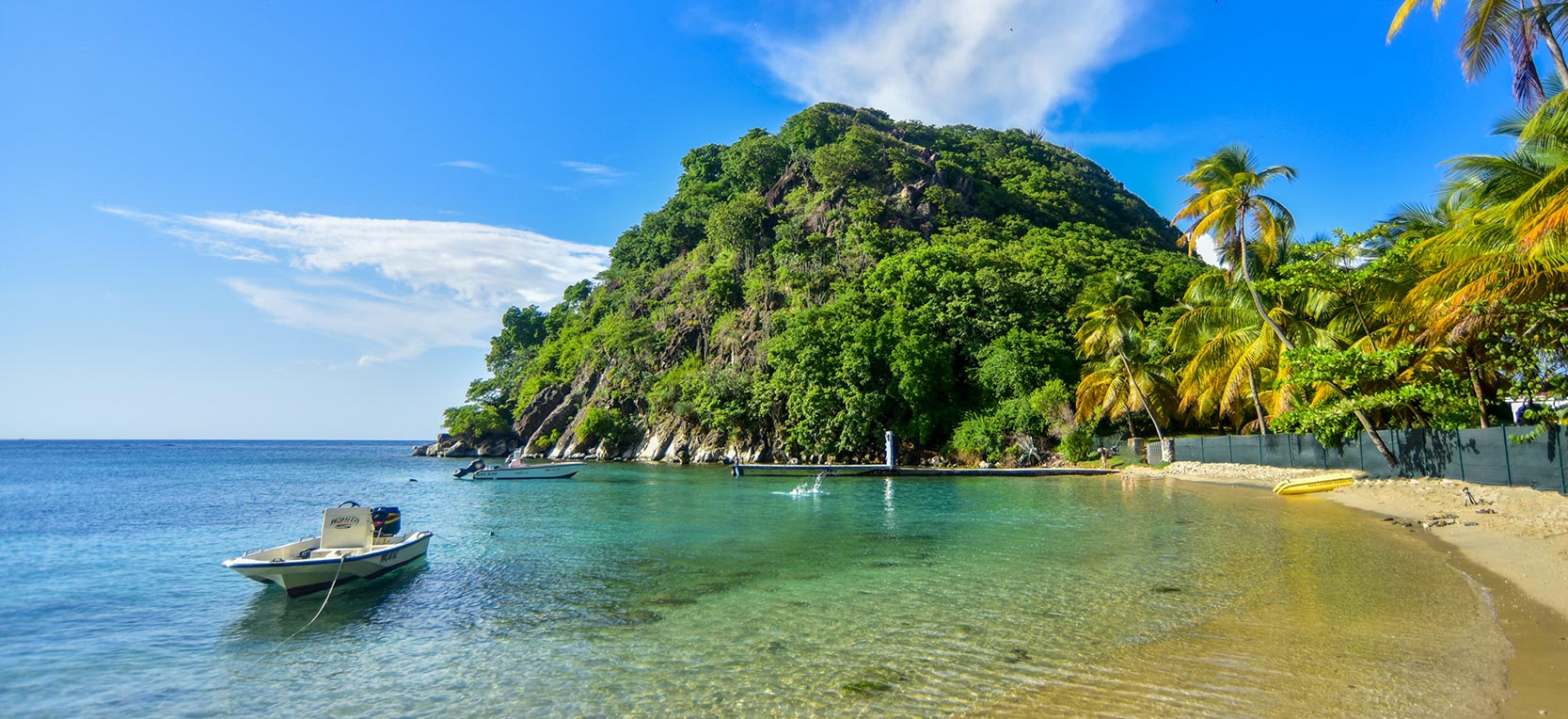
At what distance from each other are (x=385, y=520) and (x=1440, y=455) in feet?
84.8

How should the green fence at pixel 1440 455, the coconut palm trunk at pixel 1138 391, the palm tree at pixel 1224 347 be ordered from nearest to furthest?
1. the green fence at pixel 1440 455
2. the palm tree at pixel 1224 347
3. the coconut palm trunk at pixel 1138 391

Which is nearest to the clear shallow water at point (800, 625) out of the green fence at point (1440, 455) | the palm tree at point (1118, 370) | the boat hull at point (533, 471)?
the green fence at point (1440, 455)

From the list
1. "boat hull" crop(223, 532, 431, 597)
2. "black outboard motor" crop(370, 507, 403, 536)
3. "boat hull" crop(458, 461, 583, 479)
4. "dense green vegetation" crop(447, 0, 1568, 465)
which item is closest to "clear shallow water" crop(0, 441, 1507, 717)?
"boat hull" crop(223, 532, 431, 597)

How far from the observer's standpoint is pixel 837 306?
48438mm

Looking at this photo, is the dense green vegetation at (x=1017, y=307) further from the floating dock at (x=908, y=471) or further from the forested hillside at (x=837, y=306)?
the floating dock at (x=908, y=471)

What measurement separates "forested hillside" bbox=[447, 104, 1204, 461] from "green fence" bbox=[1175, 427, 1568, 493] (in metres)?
12.4

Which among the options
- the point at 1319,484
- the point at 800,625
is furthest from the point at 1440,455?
the point at 800,625

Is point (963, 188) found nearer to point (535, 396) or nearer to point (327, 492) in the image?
point (535, 396)

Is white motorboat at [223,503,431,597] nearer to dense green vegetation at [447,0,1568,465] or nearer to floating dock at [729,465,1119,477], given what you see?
dense green vegetation at [447,0,1568,465]

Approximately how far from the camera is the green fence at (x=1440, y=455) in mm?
15531

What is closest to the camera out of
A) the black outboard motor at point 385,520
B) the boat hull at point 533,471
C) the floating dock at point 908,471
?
the black outboard motor at point 385,520

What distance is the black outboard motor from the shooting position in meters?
13.9

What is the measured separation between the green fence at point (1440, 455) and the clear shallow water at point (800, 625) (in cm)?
320

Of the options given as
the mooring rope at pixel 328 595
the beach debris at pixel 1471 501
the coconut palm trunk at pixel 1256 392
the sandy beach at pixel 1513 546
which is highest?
the coconut palm trunk at pixel 1256 392
